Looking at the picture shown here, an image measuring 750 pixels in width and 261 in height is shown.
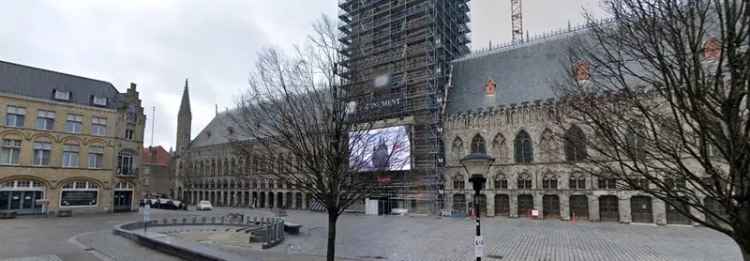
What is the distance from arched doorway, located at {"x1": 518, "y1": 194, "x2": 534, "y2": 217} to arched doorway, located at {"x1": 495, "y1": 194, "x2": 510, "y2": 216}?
1050 mm

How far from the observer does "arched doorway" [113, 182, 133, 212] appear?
3731 cm

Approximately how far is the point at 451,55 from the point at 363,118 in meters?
38.9

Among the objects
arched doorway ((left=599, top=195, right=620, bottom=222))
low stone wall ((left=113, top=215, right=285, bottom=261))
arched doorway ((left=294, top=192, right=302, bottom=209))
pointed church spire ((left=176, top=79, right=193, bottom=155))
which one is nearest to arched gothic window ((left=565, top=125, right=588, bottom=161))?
low stone wall ((left=113, top=215, right=285, bottom=261))

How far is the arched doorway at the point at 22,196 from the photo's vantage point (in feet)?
101

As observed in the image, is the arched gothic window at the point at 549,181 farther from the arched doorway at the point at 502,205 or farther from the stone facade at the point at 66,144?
the stone facade at the point at 66,144

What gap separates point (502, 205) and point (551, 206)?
423 centimetres

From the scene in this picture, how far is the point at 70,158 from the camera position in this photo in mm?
34312

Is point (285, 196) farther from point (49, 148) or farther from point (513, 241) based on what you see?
point (513, 241)

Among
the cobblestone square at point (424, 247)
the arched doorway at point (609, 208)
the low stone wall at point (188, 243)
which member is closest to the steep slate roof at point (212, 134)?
the low stone wall at point (188, 243)

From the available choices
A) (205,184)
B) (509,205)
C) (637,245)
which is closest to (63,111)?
(205,184)

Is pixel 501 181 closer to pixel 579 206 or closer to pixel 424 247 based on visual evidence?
pixel 579 206

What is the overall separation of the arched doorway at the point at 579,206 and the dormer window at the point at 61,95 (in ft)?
143

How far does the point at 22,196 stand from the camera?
31500mm

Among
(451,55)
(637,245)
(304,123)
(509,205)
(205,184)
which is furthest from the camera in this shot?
(205,184)
